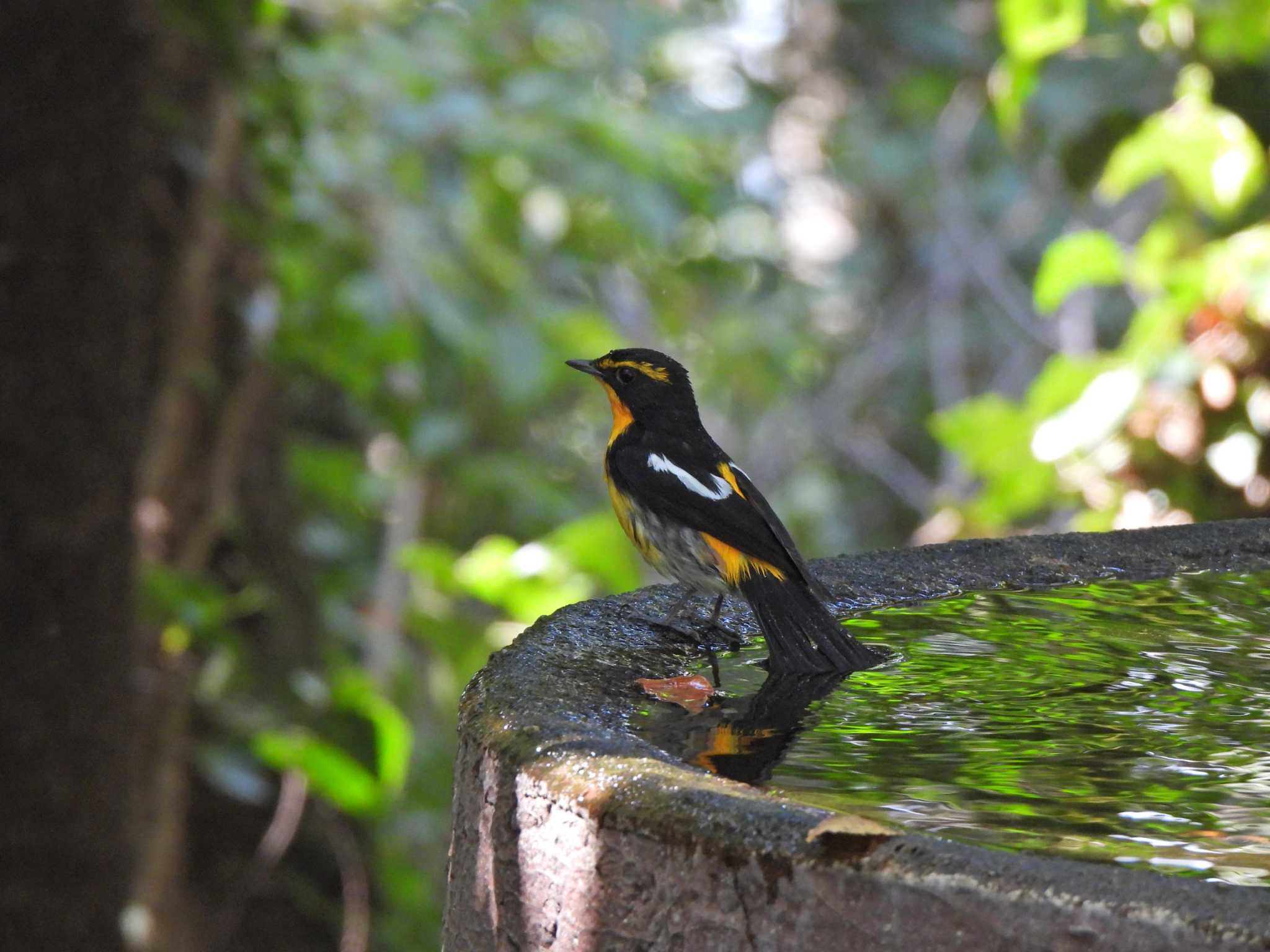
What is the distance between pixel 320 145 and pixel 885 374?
5.34 m

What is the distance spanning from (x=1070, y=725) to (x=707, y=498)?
1.00 metres

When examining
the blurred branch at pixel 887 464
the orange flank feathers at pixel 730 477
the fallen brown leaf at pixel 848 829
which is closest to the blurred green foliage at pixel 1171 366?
the orange flank feathers at pixel 730 477

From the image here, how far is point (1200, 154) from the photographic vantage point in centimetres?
383

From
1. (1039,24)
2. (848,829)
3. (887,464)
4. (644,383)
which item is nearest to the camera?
(848,829)

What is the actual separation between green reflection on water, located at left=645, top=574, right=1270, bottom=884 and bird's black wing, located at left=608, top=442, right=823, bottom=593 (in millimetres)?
165

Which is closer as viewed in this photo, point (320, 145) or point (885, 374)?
point (320, 145)

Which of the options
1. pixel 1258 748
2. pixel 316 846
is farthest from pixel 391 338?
pixel 1258 748

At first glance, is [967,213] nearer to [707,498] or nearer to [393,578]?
[393,578]

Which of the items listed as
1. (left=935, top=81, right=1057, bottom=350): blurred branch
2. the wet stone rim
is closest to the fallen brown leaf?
the wet stone rim

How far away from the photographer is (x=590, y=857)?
4.04 feet

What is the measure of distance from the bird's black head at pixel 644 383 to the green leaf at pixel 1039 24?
106cm

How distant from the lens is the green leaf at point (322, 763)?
362 cm

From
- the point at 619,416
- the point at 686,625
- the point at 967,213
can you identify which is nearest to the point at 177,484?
the point at 619,416

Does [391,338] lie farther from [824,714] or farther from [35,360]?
[824,714]
